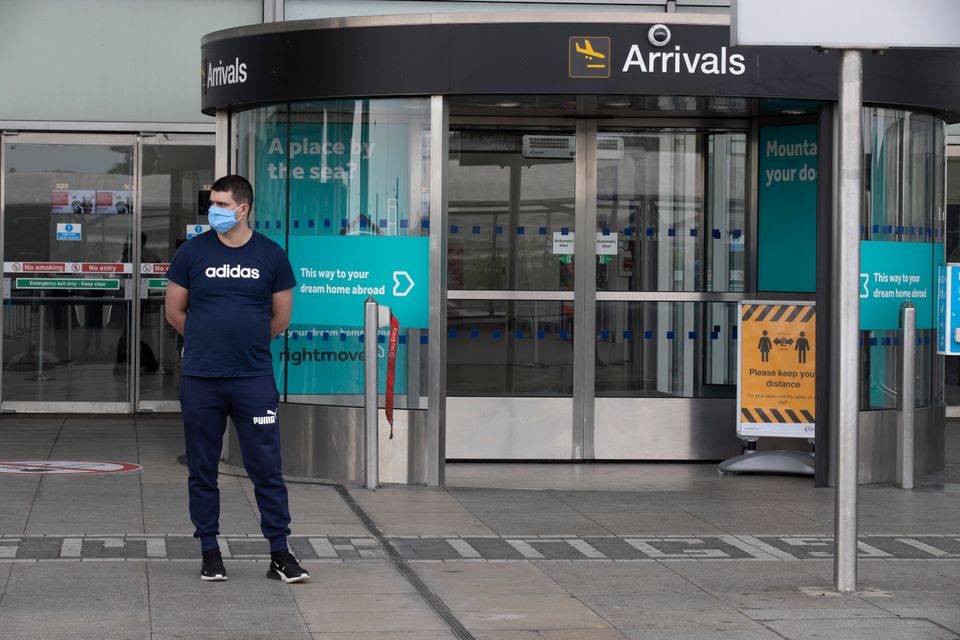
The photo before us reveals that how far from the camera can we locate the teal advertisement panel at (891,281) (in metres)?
10.5

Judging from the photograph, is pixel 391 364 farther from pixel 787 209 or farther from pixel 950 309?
pixel 950 309

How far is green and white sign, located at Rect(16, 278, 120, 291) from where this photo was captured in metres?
15.1

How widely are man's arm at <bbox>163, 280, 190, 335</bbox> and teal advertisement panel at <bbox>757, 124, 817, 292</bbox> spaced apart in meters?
5.74

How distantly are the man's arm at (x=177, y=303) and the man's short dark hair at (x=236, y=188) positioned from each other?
47cm

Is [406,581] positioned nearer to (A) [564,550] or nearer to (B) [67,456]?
(A) [564,550]

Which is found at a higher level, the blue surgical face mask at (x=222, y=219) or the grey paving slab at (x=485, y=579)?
the blue surgical face mask at (x=222, y=219)

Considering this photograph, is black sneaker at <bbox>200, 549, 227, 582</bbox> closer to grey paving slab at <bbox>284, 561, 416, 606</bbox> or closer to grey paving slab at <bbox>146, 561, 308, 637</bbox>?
grey paving slab at <bbox>146, 561, 308, 637</bbox>

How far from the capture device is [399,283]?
10.1m

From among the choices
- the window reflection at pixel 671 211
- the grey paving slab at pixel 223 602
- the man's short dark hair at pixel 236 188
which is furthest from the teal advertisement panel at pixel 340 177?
the grey paving slab at pixel 223 602

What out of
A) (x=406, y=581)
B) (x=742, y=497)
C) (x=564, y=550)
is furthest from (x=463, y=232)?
(x=406, y=581)

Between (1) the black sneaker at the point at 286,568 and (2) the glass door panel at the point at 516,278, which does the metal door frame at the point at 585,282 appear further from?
(1) the black sneaker at the point at 286,568

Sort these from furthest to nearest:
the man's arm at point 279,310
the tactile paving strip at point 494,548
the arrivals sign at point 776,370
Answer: the arrivals sign at point 776,370 → the tactile paving strip at point 494,548 → the man's arm at point 279,310

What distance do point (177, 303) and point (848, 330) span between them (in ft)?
9.69

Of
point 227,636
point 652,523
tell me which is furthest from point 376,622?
point 652,523
